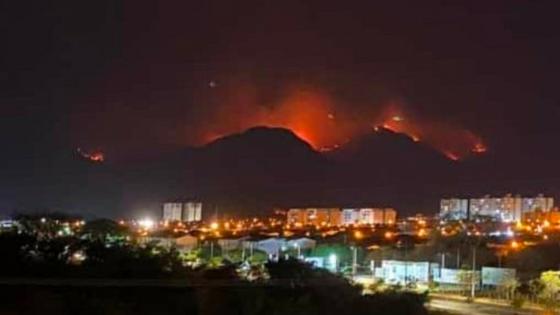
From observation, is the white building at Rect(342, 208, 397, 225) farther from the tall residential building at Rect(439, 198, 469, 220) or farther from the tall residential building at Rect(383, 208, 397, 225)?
the tall residential building at Rect(439, 198, 469, 220)

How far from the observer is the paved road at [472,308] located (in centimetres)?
2453

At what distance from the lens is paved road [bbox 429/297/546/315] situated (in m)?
24.5

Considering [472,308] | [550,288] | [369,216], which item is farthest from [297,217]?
[472,308]

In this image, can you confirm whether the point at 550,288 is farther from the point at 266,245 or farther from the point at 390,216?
the point at 390,216

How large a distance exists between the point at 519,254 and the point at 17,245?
2810 cm

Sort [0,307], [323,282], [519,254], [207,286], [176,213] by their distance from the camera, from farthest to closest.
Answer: [176,213]
[519,254]
[323,282]
[207,286]
[0,307]

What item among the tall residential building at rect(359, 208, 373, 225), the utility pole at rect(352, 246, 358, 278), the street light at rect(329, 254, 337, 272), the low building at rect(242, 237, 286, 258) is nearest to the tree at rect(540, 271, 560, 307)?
the utility pole at rect(352, 246, 358, 278)

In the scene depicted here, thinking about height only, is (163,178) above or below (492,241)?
above

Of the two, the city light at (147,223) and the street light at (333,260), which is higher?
the city light at (147,223)

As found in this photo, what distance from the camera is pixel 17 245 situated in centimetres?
2078

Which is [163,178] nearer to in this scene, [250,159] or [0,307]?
[250,159]

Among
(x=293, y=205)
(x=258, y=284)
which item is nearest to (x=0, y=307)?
(x=258, y=284)

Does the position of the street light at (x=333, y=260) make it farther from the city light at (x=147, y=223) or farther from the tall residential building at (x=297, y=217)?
the tall residential building at (x=297, y=217)

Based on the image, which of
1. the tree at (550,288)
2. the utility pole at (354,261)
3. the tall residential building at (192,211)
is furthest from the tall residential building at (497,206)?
the tree at (550,288)
